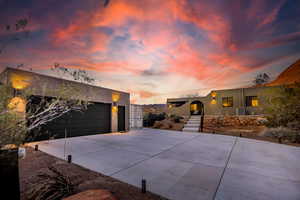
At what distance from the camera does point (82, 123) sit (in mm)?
7938

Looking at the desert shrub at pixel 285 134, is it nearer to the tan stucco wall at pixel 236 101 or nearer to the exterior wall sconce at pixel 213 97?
the tan stucco wall at pixel 236 101

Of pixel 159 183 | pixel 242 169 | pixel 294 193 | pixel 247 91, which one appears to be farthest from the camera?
pixel 247 91

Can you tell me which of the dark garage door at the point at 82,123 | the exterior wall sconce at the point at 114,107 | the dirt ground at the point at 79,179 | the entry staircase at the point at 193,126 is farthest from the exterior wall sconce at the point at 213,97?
the dirt ground at the point at 79,179

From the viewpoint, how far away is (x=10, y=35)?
1.99 meters

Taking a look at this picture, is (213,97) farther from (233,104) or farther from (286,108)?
(286,108)

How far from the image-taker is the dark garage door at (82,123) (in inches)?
258

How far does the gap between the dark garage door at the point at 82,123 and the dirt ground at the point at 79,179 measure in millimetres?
3334

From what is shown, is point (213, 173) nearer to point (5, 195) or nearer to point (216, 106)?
point (5, 195)

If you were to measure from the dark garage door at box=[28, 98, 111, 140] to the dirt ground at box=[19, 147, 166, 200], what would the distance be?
333cm

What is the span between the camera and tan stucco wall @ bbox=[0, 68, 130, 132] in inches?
207

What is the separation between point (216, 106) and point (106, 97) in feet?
42.3

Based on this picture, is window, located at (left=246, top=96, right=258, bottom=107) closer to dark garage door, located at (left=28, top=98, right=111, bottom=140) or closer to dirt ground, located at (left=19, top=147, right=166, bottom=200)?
dark garage door, located at (left=28, top=98, right=111, bottom=140)

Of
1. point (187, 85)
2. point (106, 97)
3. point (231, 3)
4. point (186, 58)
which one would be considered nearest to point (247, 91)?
point (187, 85)

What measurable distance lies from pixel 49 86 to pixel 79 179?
5984mm
